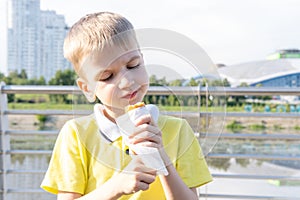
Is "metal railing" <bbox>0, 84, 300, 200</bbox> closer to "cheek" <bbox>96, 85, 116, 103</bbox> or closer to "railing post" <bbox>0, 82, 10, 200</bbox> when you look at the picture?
"railing post" <bbox>0, 82, 10, 200</bbox>

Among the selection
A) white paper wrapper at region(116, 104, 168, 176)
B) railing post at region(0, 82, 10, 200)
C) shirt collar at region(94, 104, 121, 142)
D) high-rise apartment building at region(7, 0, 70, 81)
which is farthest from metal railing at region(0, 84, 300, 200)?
high-rise apartment building at region(7, 0, 70, 81)

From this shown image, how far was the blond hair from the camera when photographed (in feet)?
2.70

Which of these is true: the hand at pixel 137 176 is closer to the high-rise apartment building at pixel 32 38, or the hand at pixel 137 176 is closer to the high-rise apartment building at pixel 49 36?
the high-rise apartment building at pixel 32 38

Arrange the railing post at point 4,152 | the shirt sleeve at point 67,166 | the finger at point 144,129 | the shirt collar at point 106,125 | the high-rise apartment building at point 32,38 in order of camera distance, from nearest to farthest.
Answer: the finger at point 144,129 < the shirt collar at point 106,125 < the shirt sleeve at point 67,166 < the railing post at point 4,152 < the high-rise apartment building at point 32,38

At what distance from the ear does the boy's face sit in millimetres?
10

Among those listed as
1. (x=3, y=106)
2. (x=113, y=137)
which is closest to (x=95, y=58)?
(x=113, y=137)

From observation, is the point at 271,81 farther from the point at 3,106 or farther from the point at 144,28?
the point at 144,28

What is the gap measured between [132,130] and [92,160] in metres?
0.26

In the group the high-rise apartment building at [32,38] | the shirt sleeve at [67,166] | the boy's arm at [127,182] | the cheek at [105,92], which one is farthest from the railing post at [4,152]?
the high-rise apartment building at [32,38]

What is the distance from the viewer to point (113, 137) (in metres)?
0.88

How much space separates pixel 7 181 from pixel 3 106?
0.38 m

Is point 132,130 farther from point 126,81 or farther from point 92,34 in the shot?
point 92,34

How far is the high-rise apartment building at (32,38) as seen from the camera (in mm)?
29062

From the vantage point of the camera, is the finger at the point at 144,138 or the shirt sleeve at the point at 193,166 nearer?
the finger at the point at 144,138
